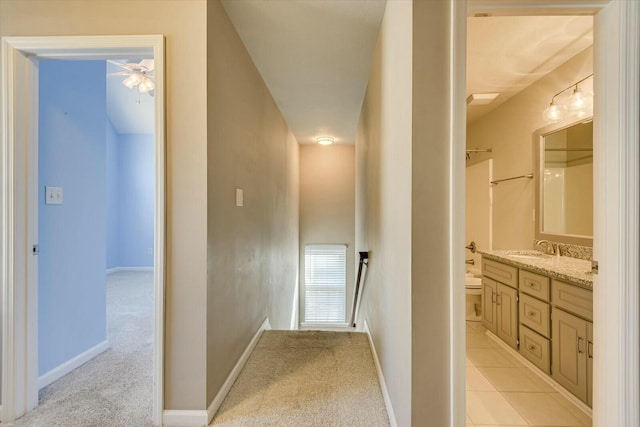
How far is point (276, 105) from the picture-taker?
11.4 feet

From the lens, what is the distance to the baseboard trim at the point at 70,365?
1.91m

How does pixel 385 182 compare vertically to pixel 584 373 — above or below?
above

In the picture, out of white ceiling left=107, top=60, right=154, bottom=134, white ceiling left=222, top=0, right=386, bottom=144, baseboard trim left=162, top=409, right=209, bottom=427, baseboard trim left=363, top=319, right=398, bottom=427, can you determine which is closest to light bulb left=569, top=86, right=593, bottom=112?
white ceiling left=222, top=0, right=386, bottom=144

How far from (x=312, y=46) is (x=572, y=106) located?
2.16 meters

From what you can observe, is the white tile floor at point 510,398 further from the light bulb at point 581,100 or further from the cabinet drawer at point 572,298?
the light bulb at point 581,100

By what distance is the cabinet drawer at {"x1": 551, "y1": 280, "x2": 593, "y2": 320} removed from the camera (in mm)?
1637

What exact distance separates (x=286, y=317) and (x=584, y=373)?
3436mm

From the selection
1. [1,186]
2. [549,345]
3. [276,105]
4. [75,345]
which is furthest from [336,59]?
[75,345]

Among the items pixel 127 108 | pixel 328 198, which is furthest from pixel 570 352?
pixel 127 108

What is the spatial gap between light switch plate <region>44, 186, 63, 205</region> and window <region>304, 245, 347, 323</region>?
165 inches

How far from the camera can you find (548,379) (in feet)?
6.58

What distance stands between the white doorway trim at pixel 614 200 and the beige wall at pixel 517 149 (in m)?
1.52

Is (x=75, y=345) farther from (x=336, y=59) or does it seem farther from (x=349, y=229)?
(x=349, y=229)

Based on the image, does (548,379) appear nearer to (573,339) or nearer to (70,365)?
(573,339)
